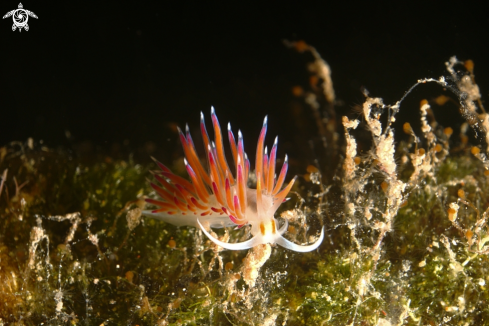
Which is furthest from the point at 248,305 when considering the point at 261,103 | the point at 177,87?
the point at 177,87

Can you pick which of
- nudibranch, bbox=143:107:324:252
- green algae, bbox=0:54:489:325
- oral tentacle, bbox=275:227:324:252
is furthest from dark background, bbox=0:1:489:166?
oral tentacle, bbox=275:227:324:252

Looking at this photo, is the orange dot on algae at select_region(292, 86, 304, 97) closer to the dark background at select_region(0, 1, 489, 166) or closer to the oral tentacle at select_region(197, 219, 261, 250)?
the dark background at select_region(0, 1, 489, 166)

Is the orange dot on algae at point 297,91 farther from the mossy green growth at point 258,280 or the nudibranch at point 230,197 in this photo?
the nudibranch at point 230,197

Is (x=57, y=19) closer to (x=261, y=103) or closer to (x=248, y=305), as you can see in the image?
(x=261, y=103)

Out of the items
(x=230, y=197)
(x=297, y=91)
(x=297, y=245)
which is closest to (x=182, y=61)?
(x=297, y=91)

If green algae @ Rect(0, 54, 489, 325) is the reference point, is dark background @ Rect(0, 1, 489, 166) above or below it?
above

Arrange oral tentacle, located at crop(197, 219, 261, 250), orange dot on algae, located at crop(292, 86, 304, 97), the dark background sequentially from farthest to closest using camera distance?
orange dot on algae, located at crop(292, 86, 304, 97) → the dark background → oral tentacle, located at crop(197, 219, 261, 250)

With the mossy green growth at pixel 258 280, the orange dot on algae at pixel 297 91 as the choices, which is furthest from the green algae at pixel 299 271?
the orange dot on algae at pixel 297 91
